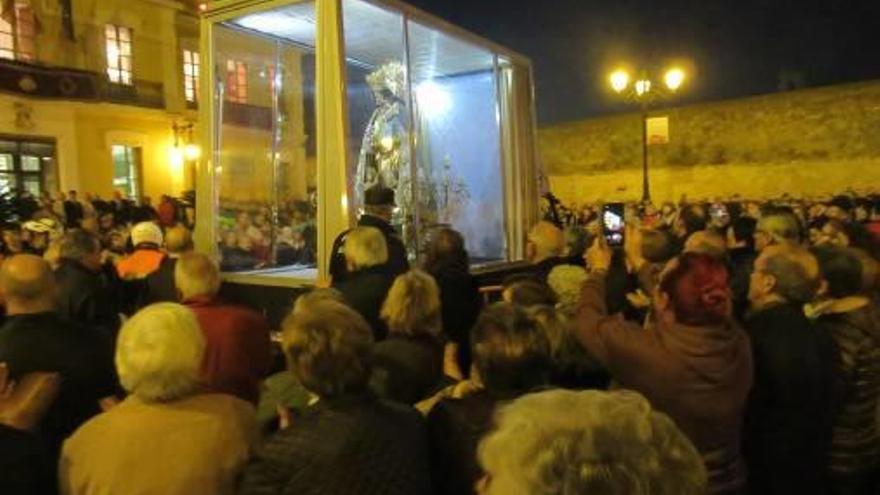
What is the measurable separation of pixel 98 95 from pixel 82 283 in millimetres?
16495

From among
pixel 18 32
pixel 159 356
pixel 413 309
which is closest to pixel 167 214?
pixel 413 309

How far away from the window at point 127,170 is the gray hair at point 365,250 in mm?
18272

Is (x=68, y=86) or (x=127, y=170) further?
(x=127, y=170)

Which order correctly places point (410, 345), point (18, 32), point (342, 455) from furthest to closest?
point (18, 32) → point (410, 345) → point (342, 455)

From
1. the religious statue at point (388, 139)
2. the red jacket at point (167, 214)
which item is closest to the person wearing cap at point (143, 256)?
the religious statue at point (388, 139)

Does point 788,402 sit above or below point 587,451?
below

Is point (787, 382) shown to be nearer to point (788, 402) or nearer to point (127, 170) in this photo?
point (788, 402)

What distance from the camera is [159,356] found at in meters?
2.26

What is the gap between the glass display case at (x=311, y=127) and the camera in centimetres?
566

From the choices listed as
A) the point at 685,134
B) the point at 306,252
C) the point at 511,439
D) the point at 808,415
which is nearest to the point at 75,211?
the point at 306,252

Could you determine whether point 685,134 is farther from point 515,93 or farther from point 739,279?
point 739,279

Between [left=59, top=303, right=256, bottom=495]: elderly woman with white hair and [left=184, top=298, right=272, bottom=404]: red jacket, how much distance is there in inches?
35.8

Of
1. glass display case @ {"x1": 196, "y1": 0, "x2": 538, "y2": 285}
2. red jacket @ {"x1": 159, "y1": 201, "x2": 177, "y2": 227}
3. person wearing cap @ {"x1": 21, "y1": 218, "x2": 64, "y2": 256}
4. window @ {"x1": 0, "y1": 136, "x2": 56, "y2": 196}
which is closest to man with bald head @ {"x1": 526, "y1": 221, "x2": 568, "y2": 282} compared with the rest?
glass display case @ {"x1": 196, "y1": 0, "x2": 538, "y2": 285}

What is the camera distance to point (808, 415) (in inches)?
122
